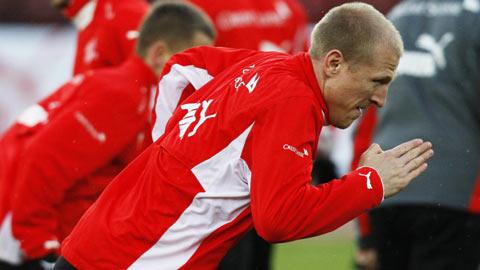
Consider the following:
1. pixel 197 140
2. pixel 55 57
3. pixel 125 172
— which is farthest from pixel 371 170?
pixel 55 57

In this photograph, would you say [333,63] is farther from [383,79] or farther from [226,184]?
[226,184]

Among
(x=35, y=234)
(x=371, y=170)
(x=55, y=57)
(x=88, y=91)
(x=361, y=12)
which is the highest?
(x=361, y=12)

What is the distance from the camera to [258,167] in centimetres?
391

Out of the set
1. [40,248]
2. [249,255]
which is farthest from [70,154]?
[249,255]

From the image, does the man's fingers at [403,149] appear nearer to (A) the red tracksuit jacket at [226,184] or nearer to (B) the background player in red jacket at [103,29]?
(A) the red tracksuit jacket at [226,184]

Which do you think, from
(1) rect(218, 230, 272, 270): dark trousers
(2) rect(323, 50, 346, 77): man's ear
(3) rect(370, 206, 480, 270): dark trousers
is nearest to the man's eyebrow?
(2) rect(323, 50, 346, 77): man's ear

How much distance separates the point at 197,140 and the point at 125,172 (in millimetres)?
390

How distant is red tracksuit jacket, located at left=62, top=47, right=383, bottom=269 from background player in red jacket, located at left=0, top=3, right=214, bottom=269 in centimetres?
119

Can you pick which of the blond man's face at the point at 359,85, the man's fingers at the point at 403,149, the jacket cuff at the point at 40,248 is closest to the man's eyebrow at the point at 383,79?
the blond man's face at the point at 359,85

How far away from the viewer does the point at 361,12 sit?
415 centimetres

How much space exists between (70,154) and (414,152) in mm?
1959

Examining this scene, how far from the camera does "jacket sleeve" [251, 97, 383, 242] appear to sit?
3.88 meters

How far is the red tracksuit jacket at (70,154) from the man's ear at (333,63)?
1.64 meters

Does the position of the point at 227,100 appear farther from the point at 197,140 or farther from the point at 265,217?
the point at 265,217
